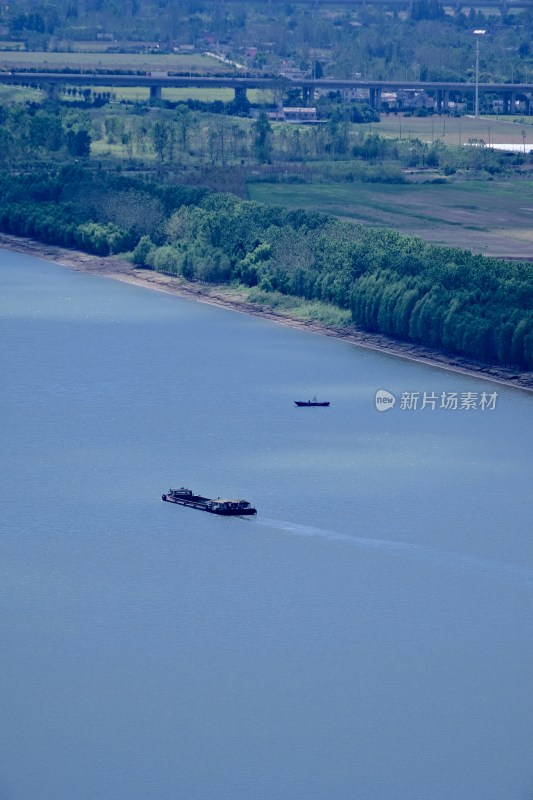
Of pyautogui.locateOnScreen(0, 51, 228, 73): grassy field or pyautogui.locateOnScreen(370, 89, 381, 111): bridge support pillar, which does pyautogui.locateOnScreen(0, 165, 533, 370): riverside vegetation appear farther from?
pyautogui.locateOnScreen(0, 51, 228, 73): grassy field

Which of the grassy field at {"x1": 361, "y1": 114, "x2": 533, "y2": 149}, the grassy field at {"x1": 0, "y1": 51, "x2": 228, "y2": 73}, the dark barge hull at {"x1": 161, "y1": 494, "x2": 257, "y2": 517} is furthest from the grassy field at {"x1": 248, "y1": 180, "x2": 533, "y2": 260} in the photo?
the grassy field at {"x1": 0, "y1": 51, "x2": 228, "y2": 73}

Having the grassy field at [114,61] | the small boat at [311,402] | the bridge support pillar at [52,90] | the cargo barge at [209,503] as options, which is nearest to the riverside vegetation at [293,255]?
the small boat at [311,402]

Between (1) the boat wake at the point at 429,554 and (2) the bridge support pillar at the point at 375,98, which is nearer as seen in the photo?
(1) the boat wake at the point at 429,554

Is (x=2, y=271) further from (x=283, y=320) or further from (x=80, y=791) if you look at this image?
→ (x=80, y=791)

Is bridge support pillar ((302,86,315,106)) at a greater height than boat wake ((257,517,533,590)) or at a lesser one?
greater

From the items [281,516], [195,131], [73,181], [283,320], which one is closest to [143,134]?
[195,131]

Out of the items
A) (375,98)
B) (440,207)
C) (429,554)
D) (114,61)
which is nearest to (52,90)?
(375,98)

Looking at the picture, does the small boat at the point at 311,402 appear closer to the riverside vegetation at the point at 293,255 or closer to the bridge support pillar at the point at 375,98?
the riverside vegetation at the point at 293,255
